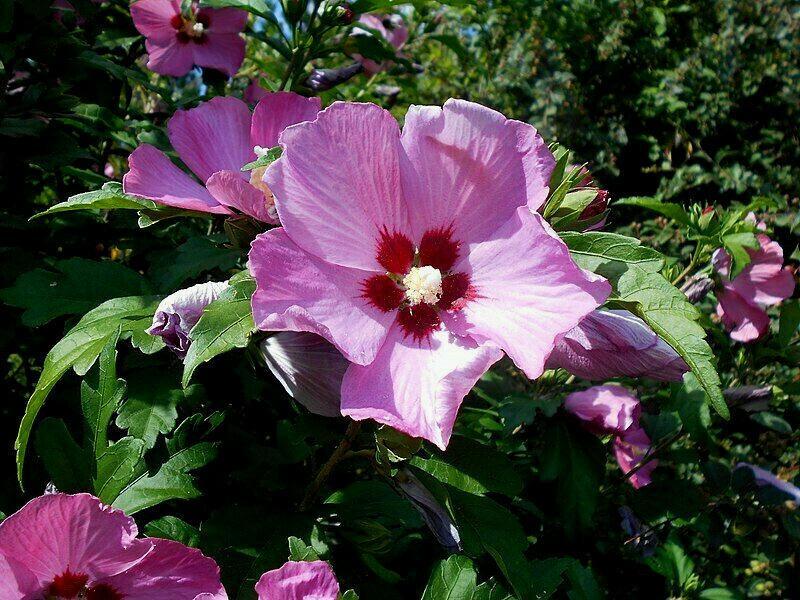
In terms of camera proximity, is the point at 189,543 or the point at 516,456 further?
the point at 516,456

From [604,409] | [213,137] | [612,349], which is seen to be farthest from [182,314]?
[604,409]

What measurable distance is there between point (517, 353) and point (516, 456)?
47.9 inches

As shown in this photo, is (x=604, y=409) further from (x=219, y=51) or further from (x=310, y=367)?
(x=219, y=51)

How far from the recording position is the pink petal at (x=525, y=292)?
837 mm

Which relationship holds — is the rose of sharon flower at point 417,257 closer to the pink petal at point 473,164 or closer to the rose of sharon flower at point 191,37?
the pink petal at point 473,164

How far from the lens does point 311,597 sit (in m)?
0.85

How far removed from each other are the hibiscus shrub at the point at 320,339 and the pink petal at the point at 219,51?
0.21m

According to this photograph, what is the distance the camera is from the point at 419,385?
863 mm

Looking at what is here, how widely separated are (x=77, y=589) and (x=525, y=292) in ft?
2.26

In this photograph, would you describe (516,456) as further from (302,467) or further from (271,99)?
(271,99)

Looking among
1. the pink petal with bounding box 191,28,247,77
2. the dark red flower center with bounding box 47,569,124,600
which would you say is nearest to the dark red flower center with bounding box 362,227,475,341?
Result: the dark red flower center with bounding box 47,569,124,600

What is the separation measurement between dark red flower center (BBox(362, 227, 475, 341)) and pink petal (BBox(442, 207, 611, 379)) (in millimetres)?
19

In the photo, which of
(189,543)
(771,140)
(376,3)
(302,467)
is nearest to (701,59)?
(771,140)

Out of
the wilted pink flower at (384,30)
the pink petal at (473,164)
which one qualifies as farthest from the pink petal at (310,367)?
the wilted pink flower at (384,30)
